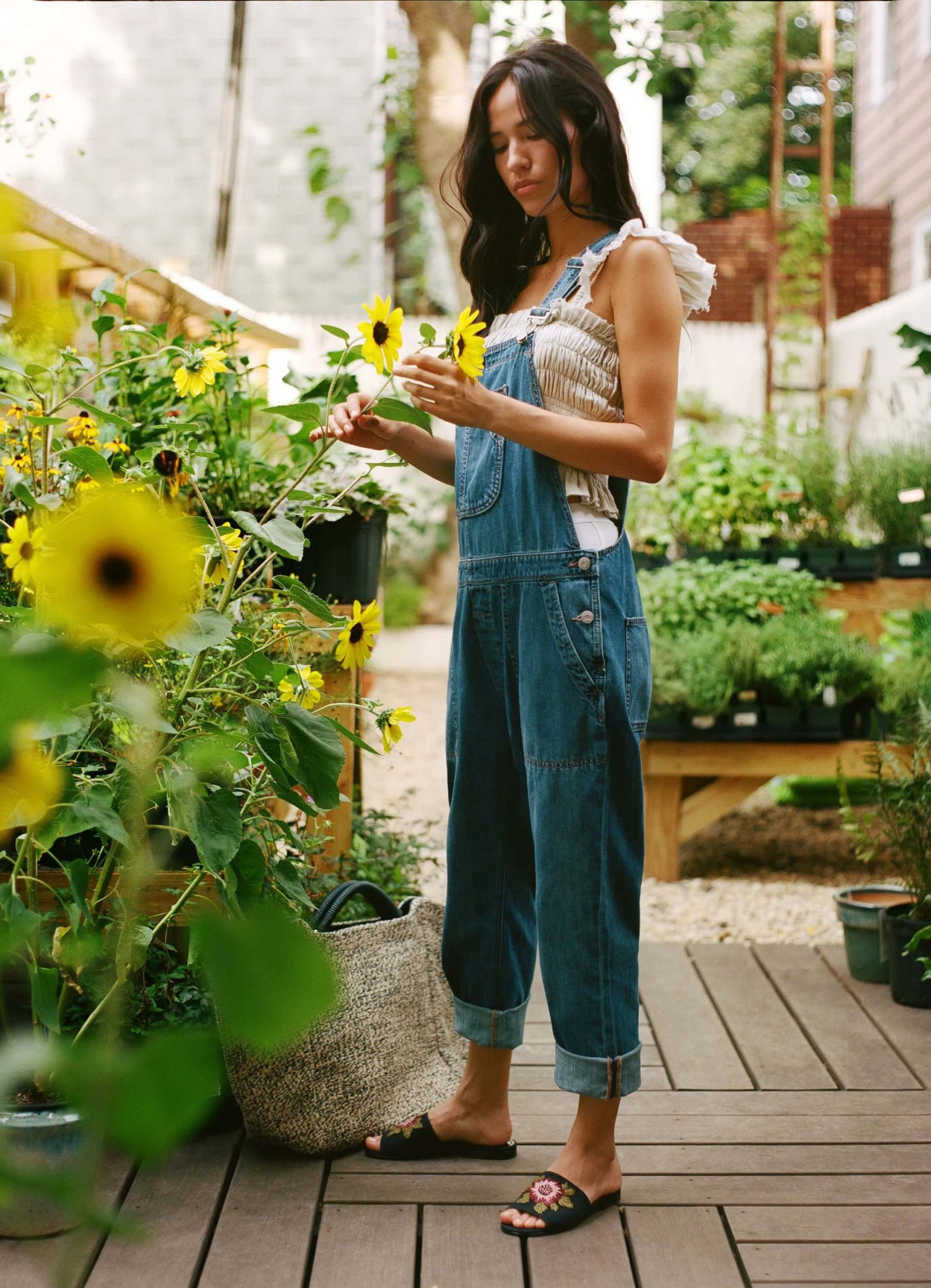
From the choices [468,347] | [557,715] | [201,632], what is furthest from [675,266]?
[201,632]

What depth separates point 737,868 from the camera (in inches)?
150

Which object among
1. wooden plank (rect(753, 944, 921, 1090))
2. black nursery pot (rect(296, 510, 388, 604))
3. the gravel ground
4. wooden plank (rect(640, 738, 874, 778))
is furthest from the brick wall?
black nursery pot (rect(296, 510, 388, 604))

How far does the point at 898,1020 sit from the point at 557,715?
4.21 feet

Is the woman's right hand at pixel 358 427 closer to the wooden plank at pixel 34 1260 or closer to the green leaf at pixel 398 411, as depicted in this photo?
the green leaf at pixel 398 411

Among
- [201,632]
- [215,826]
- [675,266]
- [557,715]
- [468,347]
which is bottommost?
[215,826]

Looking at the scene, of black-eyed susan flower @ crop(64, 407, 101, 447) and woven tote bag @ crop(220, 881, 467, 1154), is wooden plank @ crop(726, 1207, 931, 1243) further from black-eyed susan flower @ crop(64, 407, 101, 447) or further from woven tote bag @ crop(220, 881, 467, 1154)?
black-eyed susan flower @ crop(64, 407, 101, 447)

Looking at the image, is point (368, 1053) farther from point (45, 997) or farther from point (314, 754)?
point (314, 754)

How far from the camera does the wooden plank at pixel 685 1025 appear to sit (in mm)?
2195

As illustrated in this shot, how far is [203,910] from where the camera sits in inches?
11.6

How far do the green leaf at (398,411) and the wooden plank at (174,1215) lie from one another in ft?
3.06

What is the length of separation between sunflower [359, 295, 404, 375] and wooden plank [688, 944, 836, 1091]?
56.4 inches

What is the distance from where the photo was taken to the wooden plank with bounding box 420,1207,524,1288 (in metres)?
1.54

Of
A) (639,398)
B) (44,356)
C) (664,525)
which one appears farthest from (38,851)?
(664,525)

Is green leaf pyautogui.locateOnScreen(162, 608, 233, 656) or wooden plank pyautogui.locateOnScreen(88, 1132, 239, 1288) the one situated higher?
green leaf pyautogui.locateOnScreen(162, 608, 233, 656)
